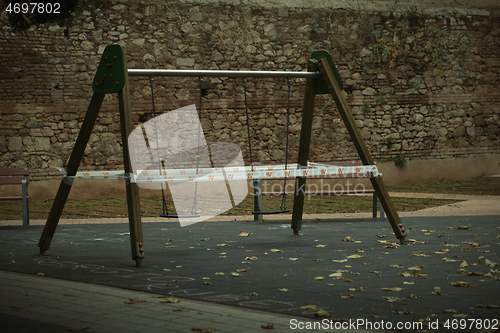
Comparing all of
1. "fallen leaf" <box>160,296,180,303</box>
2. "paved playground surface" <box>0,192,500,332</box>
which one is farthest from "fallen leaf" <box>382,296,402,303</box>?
"fallen leaf" <box>160,296,180,303</box>

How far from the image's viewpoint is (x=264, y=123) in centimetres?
1410

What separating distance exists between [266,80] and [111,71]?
9008 millimetres

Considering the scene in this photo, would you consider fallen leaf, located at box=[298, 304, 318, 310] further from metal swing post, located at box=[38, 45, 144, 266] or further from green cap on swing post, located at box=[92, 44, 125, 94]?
green cap on swing post, located at box=[92, 44, 125, 94]

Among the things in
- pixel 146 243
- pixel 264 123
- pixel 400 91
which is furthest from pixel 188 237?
pixel 400 91

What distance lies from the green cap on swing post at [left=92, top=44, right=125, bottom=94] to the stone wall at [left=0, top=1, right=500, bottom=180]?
304 inches

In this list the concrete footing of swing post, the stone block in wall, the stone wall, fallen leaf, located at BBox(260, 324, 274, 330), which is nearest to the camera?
fallen leaf, located at BBox(260, 324, 274, 330)

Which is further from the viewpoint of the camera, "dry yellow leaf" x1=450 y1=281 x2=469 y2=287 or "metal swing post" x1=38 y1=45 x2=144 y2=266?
"metal swing post" x1=38 y1=45 x2=144 y2=266

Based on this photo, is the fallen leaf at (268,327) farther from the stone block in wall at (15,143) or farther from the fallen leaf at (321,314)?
the stone block in wall at (15,143)

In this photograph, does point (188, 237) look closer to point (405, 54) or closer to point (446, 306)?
point (446, 306)

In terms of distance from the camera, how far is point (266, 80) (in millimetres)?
14133

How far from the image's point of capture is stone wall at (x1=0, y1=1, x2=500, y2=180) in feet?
41.3

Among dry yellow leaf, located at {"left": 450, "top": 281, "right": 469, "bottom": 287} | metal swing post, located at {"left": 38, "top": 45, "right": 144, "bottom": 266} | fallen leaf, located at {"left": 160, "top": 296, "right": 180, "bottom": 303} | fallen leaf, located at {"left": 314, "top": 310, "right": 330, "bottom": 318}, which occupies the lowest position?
dry yellow leaf, located at {"left": 450, "top": 281, "right": 469, "bottom": 287}

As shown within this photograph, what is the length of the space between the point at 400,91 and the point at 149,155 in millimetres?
7052

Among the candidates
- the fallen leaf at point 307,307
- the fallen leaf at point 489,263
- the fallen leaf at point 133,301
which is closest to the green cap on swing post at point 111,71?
the fallen leaf at point 133,301
